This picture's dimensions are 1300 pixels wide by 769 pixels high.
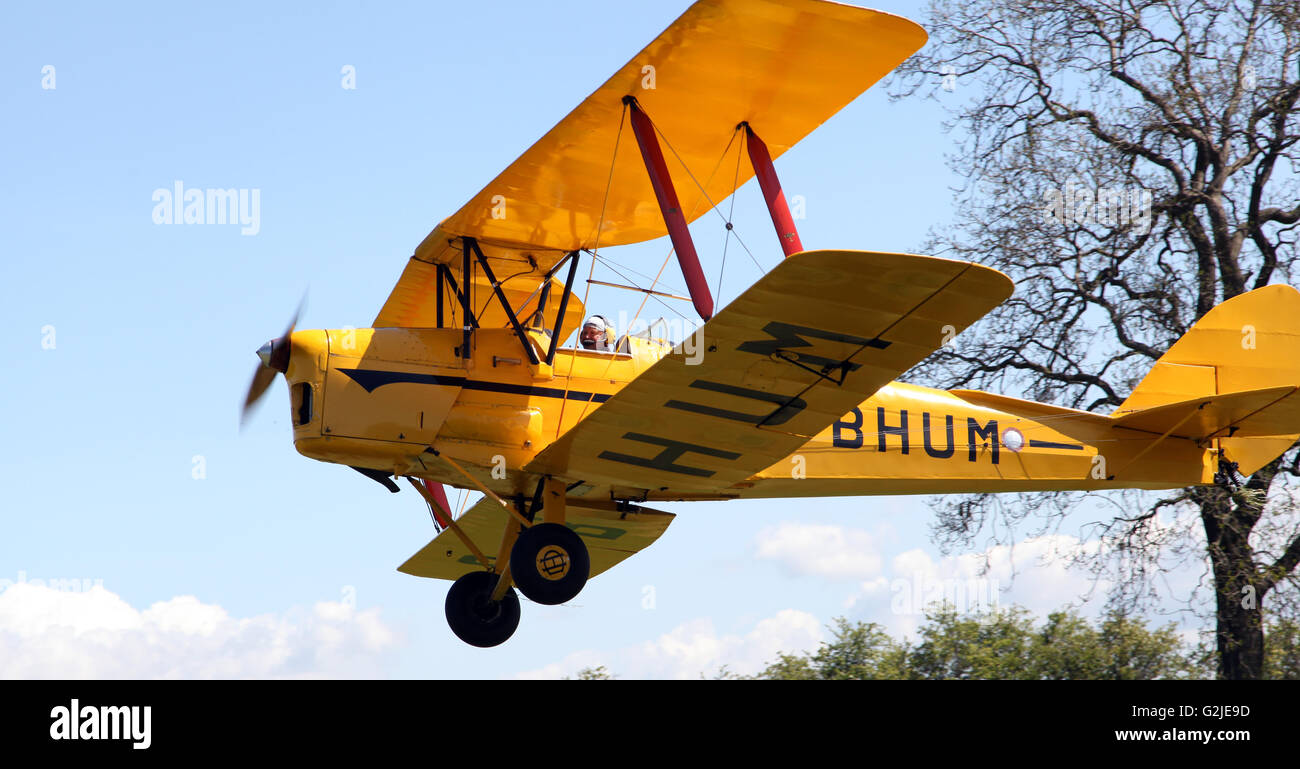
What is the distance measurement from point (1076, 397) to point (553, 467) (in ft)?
19.8

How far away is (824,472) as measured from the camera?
8.98 m

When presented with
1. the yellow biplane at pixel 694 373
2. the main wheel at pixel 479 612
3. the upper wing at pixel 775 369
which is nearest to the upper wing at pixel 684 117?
the yellow biplane at pixel 694 373

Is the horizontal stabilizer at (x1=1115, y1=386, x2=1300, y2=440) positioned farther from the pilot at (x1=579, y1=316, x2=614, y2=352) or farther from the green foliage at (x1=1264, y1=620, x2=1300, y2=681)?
the pilot at (x1=579, y1=316, x2=614, y2=352)

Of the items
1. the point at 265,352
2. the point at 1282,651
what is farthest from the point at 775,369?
the point at 1282,651

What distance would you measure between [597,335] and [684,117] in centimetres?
157

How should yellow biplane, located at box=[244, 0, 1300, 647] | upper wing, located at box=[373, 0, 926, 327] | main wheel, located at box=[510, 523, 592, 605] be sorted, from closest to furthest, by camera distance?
yellow biplane, located at box=[244, 0, 1300, 647] < upper wing, located at box=[373, 0, 926, 327] < main wheel, located at box=[510, 523, 592, 605]

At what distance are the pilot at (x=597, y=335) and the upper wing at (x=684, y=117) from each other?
0.76 meters

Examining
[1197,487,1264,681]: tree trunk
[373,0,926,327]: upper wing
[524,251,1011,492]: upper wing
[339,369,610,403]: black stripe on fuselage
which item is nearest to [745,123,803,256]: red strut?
[373,0,926,327]: upper wing

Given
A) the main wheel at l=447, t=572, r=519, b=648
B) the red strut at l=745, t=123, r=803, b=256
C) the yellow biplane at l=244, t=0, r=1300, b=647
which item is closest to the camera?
the yellow biplane at l=244, t=0, r=1300, b=647

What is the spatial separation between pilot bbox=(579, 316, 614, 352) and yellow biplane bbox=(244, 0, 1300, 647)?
0.18 feet

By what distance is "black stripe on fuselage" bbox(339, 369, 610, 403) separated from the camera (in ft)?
26.5

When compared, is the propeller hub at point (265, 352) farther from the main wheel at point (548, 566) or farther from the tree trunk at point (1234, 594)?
the tree trunk at point (1234, 594)

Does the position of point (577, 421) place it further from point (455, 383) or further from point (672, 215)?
point (672, 215)
